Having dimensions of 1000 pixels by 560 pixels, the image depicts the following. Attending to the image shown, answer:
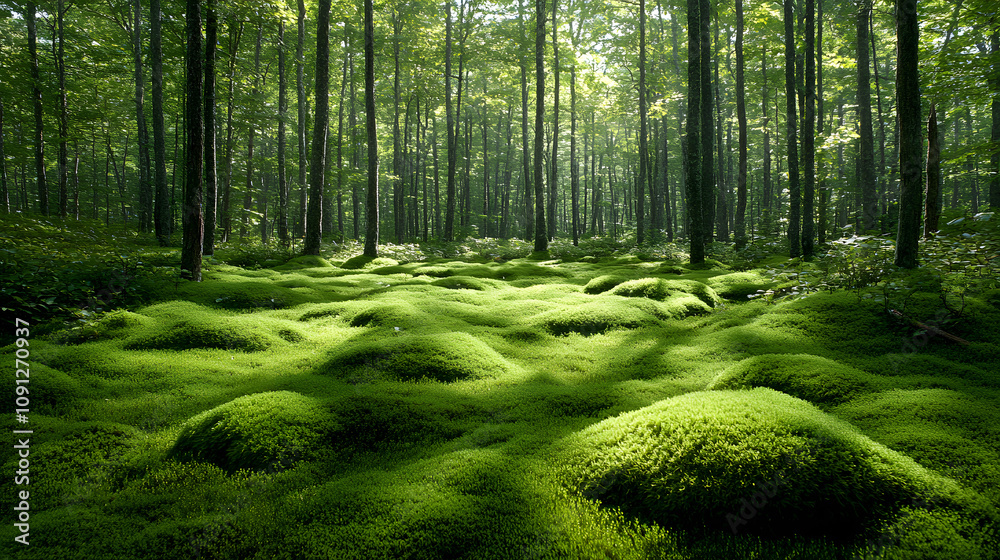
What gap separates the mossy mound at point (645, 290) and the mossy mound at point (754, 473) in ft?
18.2

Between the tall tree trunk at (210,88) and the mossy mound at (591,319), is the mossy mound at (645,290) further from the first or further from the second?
the tall tree trunk at (210,88)

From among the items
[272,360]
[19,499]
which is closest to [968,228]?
[272,360]

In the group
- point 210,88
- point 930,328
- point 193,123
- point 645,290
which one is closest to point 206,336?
point 193,123

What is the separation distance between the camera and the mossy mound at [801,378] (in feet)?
12.3

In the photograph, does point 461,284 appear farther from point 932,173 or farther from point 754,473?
point 932,173

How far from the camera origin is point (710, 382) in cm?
446

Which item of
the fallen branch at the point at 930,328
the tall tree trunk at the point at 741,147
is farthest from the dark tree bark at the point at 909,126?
the tall tree trunk at the point at 741,147

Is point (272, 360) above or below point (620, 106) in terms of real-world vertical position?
below

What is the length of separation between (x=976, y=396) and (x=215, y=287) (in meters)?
10.4

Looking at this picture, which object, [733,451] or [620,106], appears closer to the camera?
[733,451]

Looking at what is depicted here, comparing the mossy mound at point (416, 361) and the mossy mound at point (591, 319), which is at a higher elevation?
the mossy mound at point (591, 319)

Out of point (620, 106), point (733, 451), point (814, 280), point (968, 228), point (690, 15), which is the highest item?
point (620, 106)

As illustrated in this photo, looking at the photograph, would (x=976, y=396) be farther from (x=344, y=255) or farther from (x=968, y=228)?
(x=344, y=255)

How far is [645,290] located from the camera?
8617mm
